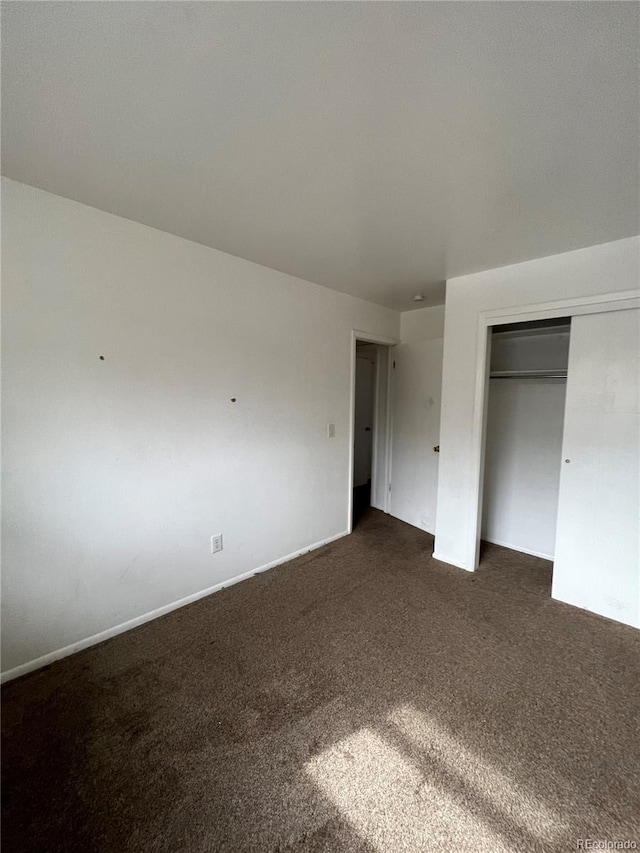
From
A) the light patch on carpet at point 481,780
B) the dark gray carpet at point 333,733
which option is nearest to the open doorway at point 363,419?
the dark gray carpet at point 333,733

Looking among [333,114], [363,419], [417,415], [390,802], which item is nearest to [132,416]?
[333,114]

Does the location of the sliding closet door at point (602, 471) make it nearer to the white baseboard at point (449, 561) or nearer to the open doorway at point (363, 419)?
the white baseboard at point (449, 561)

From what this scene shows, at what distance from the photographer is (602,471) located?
86.3 inches

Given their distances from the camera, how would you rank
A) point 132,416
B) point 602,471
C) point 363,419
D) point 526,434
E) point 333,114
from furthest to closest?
point 363,419
point 526,434
point 602,471
point 132,416
point 333,114

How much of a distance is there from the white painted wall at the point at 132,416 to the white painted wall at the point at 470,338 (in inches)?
46.4

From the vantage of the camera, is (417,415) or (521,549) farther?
(417,415)

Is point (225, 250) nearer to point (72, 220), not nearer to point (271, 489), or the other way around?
point (72, 220)

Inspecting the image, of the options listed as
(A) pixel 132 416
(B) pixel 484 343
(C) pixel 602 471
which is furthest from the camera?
(B) pixel 484 343

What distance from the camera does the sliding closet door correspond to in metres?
2.09

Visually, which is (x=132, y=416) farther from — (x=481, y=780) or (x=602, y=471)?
(x=602, y=471)

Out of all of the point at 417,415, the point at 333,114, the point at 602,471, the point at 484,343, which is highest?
the point at 333,114

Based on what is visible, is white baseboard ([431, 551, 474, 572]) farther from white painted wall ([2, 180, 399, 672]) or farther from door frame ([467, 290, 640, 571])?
white painted wall ([2, 180, 399, 672])

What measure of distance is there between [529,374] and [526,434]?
535 millimetres

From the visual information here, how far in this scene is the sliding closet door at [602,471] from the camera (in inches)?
82.1
